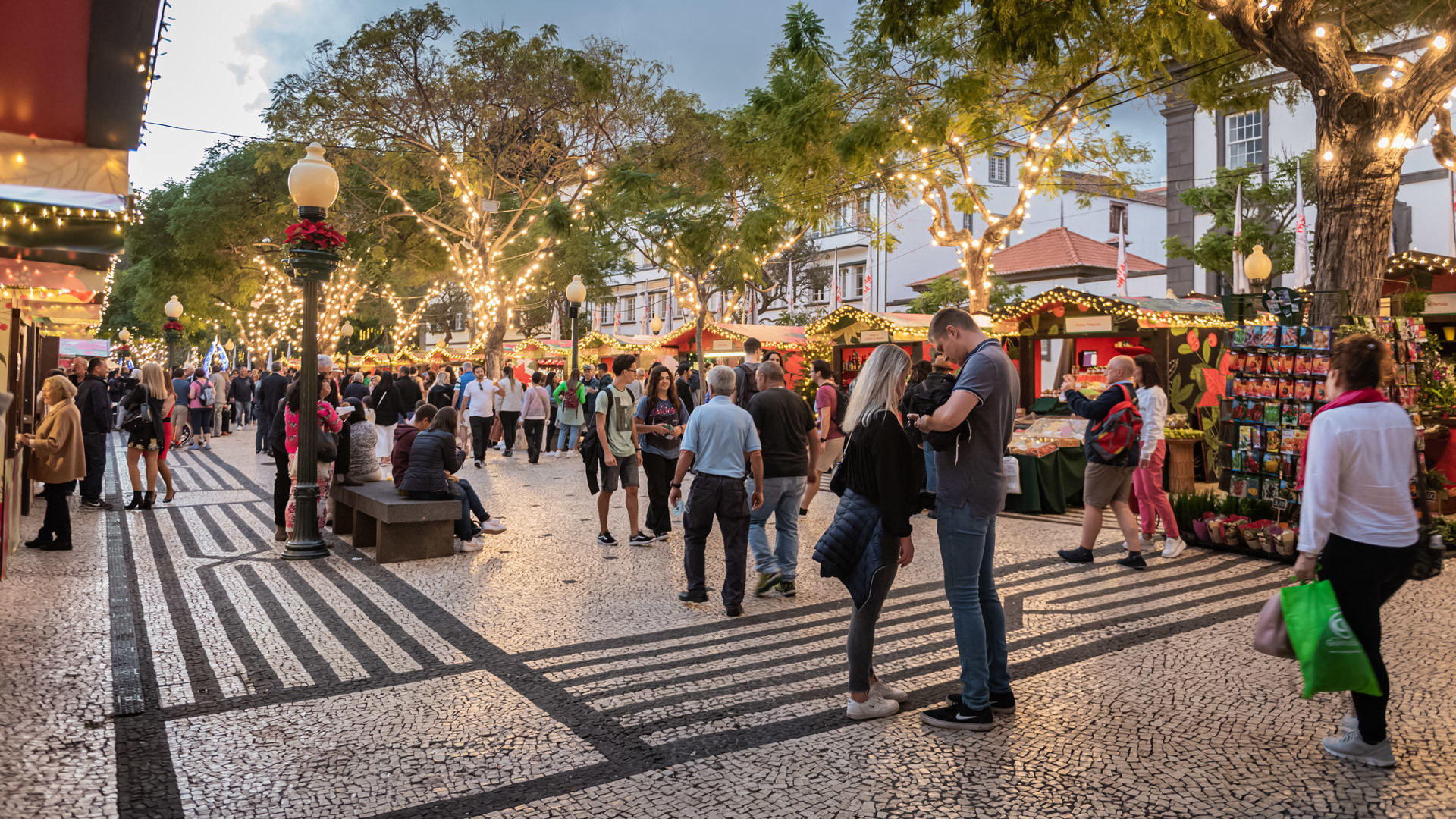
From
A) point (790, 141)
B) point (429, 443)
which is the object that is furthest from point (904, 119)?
point (429, 443)

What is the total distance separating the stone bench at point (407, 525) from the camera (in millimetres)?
7758

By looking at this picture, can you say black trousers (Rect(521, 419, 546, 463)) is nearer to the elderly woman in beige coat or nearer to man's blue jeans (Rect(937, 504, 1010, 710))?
the elderly woman in beige coat

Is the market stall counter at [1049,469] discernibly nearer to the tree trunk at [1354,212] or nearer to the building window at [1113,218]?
the tree trunk at [1354,212]

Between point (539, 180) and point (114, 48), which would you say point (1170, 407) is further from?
point (539, 180)

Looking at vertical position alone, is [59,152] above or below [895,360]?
above

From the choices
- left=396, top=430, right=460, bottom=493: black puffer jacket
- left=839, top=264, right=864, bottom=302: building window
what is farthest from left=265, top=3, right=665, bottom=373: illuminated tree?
left=839, top=264, right=864, bottom=302: building window

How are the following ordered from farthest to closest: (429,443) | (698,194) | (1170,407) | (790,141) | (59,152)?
(698,194) < (790,141) < (1170,407) < (429,443) < (59,152)

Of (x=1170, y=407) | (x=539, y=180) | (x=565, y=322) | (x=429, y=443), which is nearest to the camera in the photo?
(x=429, y=443)

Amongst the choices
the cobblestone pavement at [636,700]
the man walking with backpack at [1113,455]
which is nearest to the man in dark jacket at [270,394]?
the cobblestone pavement at [636,700]

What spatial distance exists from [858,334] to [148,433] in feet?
40.8

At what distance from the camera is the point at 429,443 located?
7.86 meters

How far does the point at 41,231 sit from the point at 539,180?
18088 mm

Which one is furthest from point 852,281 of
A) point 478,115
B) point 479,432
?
point 479,432

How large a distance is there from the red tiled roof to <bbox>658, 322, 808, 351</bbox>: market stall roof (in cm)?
1010
